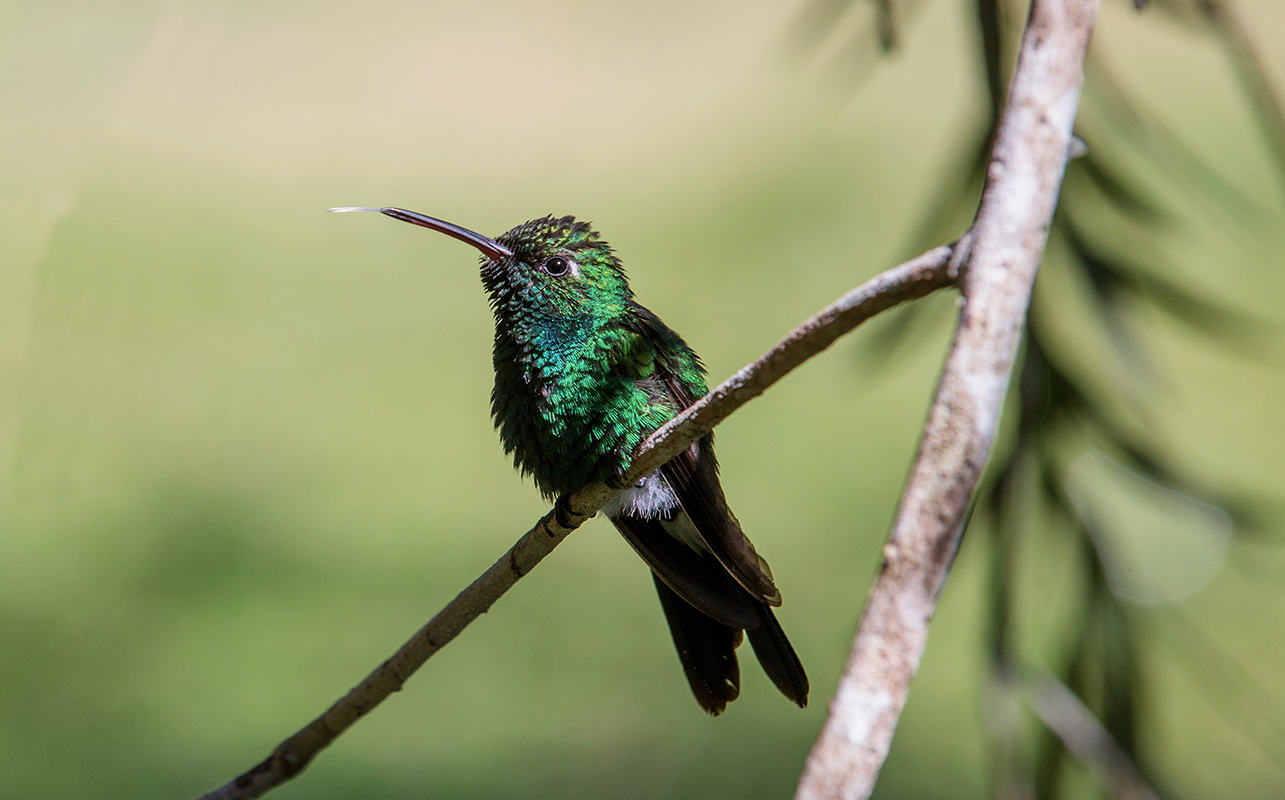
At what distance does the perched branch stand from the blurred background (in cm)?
81

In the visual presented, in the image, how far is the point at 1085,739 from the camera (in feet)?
5.71

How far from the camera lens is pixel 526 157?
662 cm

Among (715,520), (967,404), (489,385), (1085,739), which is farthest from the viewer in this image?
(489,385)

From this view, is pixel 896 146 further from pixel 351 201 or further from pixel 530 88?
pixel 351 201

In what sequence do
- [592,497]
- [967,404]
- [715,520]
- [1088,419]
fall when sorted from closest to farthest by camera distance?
1. [967,404]
2. [715,520]
3. [592,497]
4. [1088,419]

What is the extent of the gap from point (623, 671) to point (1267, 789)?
2.40 m

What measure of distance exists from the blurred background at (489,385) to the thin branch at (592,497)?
806mm

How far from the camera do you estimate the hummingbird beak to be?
1.88 meters

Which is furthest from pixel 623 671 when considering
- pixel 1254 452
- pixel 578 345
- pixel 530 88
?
pixel 530 88

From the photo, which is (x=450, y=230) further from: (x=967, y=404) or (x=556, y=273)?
(x=967, y=404)

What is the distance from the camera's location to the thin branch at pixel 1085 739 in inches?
67.1

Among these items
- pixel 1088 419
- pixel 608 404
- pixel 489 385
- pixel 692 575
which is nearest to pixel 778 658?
pixel 692 575

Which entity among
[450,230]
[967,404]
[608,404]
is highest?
[450,230]

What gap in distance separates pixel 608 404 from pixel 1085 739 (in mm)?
973
